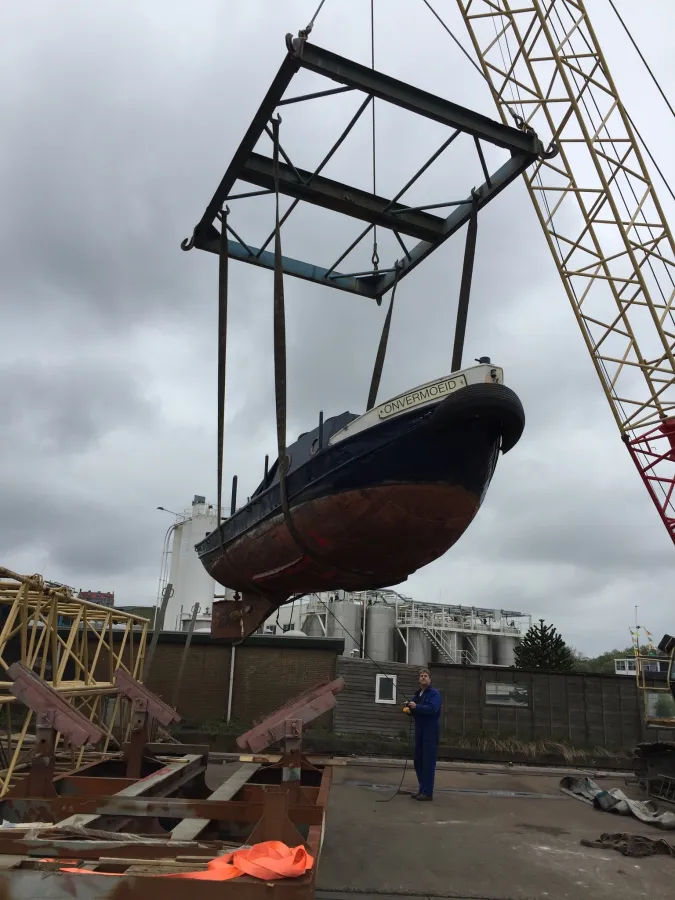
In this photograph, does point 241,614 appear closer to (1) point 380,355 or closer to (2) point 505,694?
(1) point 380,355

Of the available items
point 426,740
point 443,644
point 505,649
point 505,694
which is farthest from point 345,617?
point 426,740

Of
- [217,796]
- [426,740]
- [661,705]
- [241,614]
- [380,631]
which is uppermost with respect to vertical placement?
[241,614]

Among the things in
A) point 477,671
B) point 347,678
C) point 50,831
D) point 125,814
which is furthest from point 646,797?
point 50,831

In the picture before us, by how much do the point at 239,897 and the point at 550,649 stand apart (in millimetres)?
22786

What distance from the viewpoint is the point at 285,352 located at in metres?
5.70

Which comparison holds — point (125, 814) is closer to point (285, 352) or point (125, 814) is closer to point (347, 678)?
point (285, 352)

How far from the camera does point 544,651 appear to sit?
23172mm

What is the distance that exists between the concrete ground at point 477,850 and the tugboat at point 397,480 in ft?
8.05

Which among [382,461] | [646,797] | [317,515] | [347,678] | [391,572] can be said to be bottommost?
[646,797]

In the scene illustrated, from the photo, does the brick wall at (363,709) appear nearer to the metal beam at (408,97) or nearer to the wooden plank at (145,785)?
the wooden plank at (145,785)

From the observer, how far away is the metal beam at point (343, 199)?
6.29 meters

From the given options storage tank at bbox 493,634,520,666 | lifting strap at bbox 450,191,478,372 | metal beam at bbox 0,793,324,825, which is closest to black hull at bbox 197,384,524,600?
lifting strap at bbox 450,191,478,372

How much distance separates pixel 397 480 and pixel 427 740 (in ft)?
14.2

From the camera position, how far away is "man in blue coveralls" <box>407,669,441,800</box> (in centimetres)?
806
